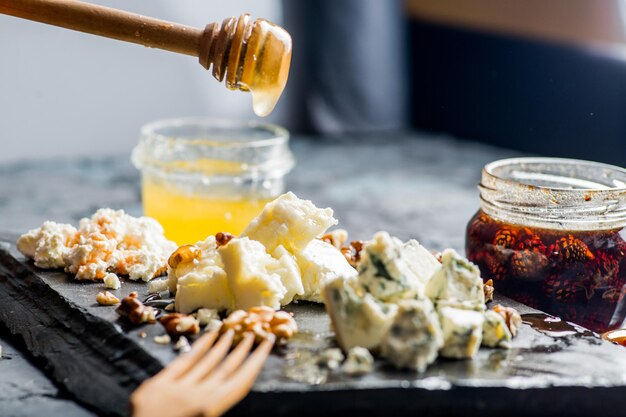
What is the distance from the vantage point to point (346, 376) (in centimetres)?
100

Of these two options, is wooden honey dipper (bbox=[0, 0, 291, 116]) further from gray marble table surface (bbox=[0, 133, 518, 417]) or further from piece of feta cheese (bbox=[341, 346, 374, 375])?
gray marble table surface (bbox=[0, 133, 518, 417])

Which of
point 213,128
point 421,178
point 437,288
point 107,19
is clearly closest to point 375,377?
point 437,288

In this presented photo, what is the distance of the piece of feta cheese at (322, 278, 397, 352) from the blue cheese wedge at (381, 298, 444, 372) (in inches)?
1.0

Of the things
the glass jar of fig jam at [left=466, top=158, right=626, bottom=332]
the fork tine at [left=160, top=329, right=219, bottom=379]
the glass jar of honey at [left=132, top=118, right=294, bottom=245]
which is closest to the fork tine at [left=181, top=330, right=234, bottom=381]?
the fork tine at [left=160, top=329, right=219, bottom=379]

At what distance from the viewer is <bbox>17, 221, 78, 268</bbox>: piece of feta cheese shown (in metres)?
1.38

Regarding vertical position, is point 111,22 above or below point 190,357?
above

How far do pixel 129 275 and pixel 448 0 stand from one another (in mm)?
2726

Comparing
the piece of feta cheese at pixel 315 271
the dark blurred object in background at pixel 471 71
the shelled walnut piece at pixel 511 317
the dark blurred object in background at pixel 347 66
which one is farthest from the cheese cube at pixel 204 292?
the dark blurred object in background at pixel 347 66

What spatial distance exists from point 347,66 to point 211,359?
2.84 metres

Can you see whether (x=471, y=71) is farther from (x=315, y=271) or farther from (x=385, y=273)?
(x=385, y=273)

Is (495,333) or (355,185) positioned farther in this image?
(355,185)

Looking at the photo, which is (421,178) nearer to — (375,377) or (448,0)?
(448,0)

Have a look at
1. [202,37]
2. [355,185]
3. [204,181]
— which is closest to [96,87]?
[355,185]

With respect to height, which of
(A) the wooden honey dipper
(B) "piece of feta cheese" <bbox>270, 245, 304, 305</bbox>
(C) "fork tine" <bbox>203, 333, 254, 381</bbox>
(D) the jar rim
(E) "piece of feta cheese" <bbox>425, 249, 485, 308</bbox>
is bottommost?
(C) "fork tine" <bbox>203, 333, 254, 381</bbox>
